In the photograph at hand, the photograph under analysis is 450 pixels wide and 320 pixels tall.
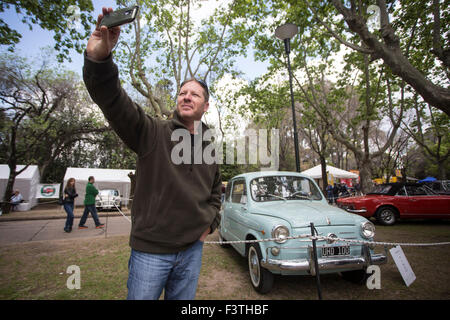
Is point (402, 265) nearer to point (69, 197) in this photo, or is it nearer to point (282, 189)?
point (282, 189)

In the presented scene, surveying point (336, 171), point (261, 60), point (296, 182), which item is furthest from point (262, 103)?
point (336, 171)

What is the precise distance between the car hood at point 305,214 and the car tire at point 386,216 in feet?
22.6

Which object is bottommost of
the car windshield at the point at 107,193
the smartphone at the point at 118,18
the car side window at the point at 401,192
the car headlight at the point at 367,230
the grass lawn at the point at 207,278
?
the grass lawn at the point at 207,278

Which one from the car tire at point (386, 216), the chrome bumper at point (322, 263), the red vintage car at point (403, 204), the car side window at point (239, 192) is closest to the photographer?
the chrome bumper at point (322, 263)

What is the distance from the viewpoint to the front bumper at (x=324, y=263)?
9.71 ft

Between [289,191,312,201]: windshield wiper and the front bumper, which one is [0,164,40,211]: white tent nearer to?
[289,191,312,201]: windshield wiper

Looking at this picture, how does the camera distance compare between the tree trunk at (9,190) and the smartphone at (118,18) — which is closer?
the smartphone at (118,18)

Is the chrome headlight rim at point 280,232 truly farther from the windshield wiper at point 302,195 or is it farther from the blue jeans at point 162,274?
the blue jeans at point 162,274

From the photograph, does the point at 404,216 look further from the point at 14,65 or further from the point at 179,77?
the point at 14,65

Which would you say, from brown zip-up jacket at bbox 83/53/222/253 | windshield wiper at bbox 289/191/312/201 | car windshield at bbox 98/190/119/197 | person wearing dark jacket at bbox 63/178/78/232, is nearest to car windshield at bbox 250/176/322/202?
windshield wiper at bbox 289/191/312/201

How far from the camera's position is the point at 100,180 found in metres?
17.8

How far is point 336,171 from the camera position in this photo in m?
Result: 20.8

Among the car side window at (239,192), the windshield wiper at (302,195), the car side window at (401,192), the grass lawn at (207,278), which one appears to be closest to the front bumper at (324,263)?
the grass lawn at (207,278)

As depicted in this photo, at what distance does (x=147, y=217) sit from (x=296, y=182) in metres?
3.92
